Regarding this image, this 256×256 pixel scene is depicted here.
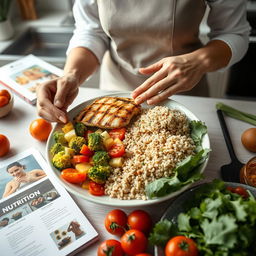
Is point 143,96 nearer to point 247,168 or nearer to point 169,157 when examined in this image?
point 169,157

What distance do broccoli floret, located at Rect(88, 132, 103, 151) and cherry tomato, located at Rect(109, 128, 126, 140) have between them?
8cm

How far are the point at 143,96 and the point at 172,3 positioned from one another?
0.41 m

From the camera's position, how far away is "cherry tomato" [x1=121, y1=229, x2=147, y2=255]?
67 centimetres

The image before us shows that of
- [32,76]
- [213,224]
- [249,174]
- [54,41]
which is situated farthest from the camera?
[54,41]

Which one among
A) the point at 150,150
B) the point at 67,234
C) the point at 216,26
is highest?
the point at 216,26

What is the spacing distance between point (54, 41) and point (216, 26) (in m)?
1.49

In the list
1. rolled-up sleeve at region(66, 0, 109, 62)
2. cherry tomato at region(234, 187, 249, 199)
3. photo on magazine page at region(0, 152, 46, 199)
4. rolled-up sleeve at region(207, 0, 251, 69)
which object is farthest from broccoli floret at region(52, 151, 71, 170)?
rolled-up sleeve at region(207, 0, 251, 69)

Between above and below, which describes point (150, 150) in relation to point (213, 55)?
below

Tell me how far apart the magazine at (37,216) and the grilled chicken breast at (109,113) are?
240 mm

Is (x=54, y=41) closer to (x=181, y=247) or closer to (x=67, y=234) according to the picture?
(x=67, y=234)

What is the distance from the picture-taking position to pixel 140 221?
2.39 ft

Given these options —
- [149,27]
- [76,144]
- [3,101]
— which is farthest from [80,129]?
[149,27]

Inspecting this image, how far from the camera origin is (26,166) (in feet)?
3.24

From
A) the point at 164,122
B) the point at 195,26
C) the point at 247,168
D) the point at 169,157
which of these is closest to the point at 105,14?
the point at 195,26
